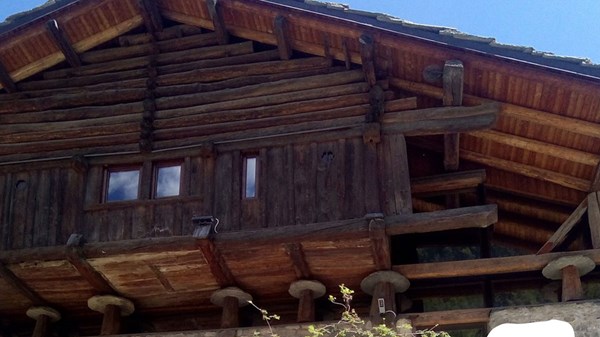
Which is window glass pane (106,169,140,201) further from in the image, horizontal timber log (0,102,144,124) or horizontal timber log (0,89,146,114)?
horizontal timber log (0,89,146,114)

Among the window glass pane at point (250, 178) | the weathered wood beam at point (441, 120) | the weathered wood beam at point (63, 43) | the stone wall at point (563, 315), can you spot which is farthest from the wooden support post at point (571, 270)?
the weathered wood beam at point (63, 43)

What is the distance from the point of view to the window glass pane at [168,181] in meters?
13.1

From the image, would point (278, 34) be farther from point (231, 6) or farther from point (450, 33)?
point (450, 33)

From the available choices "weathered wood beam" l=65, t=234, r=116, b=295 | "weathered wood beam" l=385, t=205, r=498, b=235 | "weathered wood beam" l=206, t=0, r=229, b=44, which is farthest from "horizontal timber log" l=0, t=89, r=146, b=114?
"weathered wood beam" l=385, t=205, r=498, b=235

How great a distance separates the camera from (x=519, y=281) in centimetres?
1411

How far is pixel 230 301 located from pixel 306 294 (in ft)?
3.20

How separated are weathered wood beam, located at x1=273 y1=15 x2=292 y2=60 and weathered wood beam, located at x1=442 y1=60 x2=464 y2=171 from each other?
7.28ft

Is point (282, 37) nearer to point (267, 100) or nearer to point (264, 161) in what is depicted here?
point (267, 100)

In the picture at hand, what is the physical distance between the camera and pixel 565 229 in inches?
514

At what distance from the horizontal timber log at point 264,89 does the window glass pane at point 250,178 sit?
3.24 ft

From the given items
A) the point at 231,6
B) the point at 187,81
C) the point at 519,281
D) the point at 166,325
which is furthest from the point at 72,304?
the point at 519,281

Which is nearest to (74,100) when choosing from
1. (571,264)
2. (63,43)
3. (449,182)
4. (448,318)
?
(63,43)

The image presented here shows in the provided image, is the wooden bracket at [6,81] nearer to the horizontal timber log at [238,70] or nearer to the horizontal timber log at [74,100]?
the horizontal timber log at [74,100]

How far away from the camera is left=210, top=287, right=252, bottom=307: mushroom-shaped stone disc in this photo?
13.0 m
